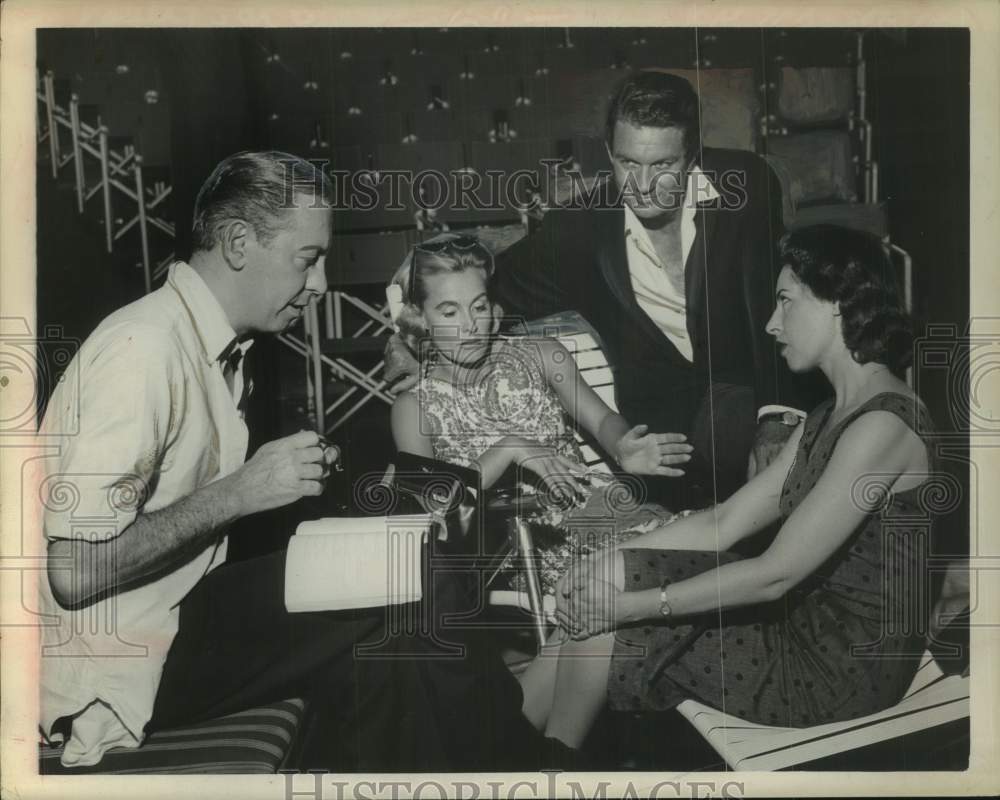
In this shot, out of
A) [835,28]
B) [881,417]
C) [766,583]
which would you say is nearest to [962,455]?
[881,417]

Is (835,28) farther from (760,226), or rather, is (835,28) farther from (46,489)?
(46,489)

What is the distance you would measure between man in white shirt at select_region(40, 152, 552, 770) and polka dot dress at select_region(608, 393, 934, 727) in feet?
1.86

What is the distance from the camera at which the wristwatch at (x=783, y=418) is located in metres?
3.71

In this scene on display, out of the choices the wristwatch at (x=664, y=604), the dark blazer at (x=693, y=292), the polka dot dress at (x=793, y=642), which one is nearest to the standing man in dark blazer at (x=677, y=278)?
the dark blazer at (x=693, y=292)

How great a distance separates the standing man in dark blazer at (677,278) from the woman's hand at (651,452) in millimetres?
34

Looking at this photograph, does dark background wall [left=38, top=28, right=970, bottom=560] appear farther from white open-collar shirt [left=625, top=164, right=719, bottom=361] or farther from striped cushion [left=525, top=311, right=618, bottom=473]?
striped cushion [left=525, top=311, right=618, bottom=473]

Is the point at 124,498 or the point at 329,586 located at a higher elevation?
the point at 124,498

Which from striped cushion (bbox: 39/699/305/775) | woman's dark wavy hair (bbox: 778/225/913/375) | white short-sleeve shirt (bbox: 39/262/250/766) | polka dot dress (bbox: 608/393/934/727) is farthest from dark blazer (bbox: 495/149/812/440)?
striped cushion (bbox: 39/699/305/775)

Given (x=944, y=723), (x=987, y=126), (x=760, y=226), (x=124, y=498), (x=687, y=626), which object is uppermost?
(x=987, y=126)

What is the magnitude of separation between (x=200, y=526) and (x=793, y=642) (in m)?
2.19

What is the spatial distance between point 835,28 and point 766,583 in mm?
2117

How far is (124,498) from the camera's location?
3.59 m

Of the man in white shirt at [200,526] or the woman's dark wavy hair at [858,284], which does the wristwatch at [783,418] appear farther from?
the man in white shirt at [200,526]

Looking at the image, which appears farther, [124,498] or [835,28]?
[835,28]
